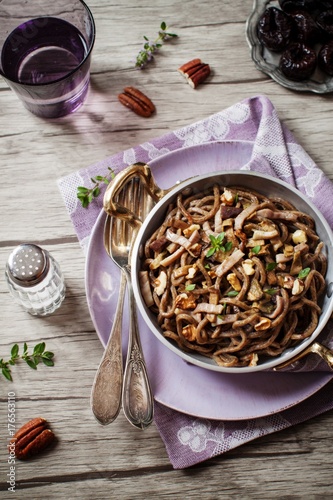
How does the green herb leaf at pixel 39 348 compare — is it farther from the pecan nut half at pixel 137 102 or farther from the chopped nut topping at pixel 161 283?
the pecan nut half at pixel 137 102

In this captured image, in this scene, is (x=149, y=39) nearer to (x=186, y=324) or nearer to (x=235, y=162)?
(x=235, y=162)

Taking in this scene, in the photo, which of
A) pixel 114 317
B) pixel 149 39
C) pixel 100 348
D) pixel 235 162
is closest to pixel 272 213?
pixel 235 162

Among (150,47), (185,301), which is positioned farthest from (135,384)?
(150,47)

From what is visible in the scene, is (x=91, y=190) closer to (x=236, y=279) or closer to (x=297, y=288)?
(x=236, y=279)

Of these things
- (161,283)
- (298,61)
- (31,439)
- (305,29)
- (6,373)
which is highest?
(305,29)

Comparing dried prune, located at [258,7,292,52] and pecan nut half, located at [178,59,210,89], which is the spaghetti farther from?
dried prune, located at [258,7,292,52]

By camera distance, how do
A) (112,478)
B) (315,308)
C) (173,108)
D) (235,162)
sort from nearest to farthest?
1. (315,308)
2. (112,478)
3. (235,162)
4. (173,108)
